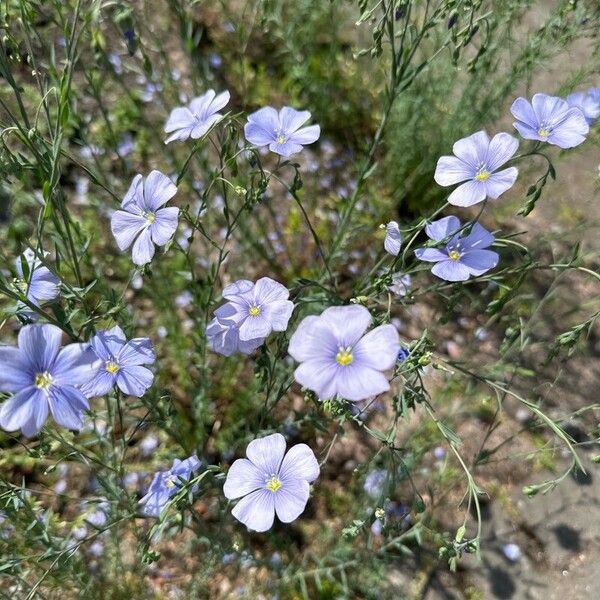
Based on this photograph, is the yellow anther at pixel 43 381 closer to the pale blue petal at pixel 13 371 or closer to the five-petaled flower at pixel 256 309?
the pale blue petal at pixel 13 371

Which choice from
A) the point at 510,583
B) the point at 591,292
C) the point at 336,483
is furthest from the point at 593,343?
the point at 336,483

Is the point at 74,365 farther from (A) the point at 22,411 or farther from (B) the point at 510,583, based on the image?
(B) the point at 510,583

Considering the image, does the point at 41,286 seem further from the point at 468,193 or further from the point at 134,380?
the point at 468,193

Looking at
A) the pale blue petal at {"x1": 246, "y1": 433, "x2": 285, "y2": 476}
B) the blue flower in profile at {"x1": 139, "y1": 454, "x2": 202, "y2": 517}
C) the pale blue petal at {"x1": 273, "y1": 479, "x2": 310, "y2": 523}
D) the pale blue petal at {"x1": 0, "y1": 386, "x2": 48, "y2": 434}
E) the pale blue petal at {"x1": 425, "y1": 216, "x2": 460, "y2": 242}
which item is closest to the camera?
the pale blue petal at {"x1": 0, "y1": 386, "x2": 48, "y2": 434}

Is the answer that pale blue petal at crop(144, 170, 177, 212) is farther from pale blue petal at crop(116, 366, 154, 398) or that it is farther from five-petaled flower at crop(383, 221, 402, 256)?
five-petaled flower at crop(383, 221, 402, 256)

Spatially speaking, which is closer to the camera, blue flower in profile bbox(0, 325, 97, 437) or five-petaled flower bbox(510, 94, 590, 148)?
blue flower in profile bbox(0, 325, 97, 437)

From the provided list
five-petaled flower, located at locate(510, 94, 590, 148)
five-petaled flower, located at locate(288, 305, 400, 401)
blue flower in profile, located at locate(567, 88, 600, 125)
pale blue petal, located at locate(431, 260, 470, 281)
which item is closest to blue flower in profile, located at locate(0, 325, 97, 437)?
five-petaled flower, located at locate(288, 305, 400, 401)
